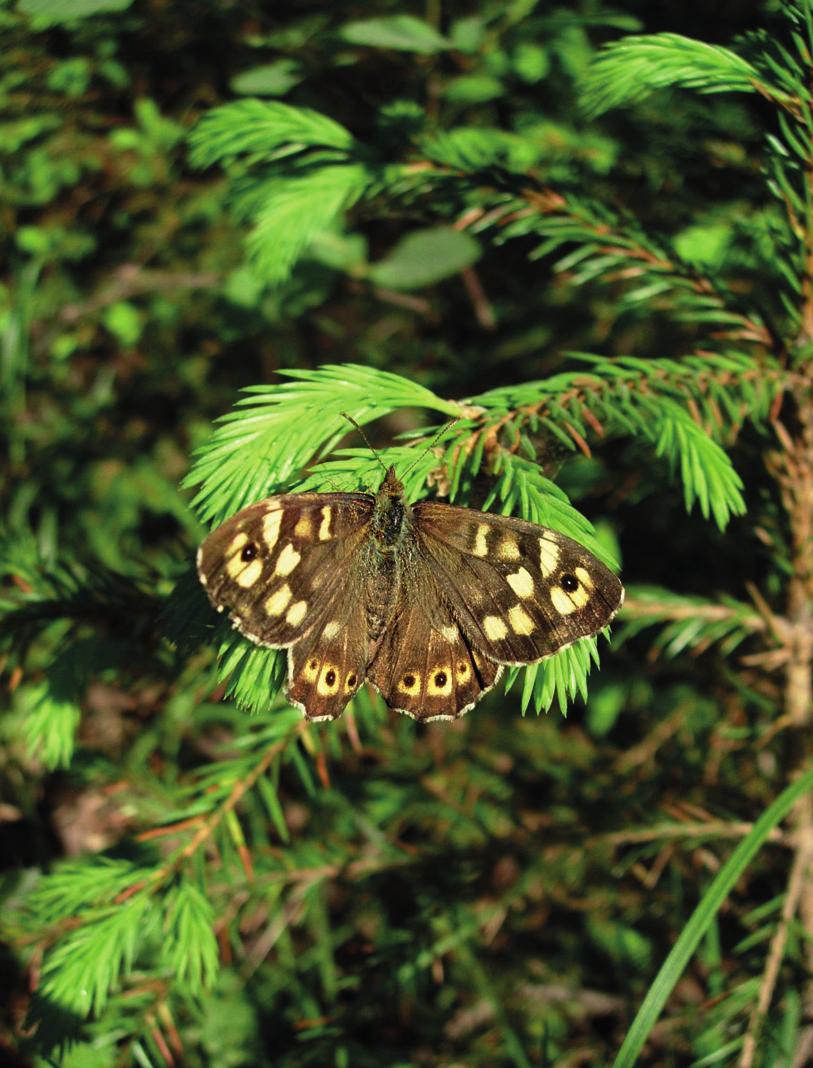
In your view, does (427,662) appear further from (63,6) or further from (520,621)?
(63,6)

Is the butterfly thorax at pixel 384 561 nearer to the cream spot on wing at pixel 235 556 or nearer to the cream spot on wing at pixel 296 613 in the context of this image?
the cream spot on wing at pixel 296 613

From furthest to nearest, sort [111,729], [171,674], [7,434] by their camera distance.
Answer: [7,434] → [111,729] → [171,674]

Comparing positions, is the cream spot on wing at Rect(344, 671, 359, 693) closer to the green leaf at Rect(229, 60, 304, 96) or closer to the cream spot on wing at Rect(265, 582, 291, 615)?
the cream spot on wing at Rect(265, 582, 291, 615)

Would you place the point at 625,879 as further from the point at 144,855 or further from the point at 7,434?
the point at 7,434

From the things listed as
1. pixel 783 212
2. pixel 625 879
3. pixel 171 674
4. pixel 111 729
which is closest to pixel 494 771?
pixel 625 879

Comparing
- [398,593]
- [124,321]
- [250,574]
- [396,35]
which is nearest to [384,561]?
[398,593]

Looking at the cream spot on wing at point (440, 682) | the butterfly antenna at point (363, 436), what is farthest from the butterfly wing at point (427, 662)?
the butterfly antenna at point (363, 436)
